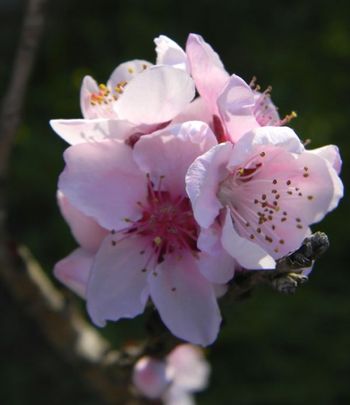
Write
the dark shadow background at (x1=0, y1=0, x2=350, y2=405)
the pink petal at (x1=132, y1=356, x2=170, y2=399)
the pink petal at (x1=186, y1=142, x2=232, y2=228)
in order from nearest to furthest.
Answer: the pink petal at (x1=186, y1=142, x2=232, y2=228)
the pink petal at (x1=132, y1=356, x2=170, y2=399)
the dark shadow background at (x1=0, y1=0, x2=350, y2=405)

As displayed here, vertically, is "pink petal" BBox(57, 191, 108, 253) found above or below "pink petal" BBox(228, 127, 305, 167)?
below

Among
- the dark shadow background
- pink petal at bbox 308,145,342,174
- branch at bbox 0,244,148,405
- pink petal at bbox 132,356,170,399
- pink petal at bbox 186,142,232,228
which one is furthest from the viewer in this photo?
the dark shadow background

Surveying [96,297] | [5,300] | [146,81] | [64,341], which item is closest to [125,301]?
[96,297]

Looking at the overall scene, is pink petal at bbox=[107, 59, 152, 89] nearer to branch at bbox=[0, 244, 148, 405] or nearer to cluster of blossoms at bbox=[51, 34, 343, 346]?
cluster of blossoms at bbox=[51, 34, 343, 346]

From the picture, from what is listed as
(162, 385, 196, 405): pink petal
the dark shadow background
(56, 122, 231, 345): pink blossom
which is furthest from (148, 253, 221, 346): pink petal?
the dark shadow background

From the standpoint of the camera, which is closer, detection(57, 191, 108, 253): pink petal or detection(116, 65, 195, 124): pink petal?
detection(116, 65, 195, 124): pink petal

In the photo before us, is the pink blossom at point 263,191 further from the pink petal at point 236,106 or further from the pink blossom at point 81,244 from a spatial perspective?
the pink blossom at point 81,244

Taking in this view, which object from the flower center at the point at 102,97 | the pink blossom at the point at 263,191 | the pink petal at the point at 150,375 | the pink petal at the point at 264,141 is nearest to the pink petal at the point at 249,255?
the pink blossom at the point at 263,191

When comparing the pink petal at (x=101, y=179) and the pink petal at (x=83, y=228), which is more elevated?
the pink petal at (x=101, y=179)
